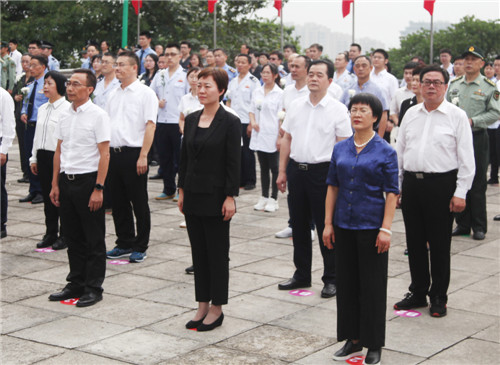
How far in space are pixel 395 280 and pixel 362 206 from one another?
7.50 feet

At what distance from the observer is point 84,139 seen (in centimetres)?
647

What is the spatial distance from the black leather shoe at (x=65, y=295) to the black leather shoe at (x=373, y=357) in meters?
2.68

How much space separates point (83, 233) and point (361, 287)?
2633 mm

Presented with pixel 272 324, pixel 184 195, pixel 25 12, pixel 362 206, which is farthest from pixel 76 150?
pixel 25 12

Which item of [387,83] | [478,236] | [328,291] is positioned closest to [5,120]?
[328,291]

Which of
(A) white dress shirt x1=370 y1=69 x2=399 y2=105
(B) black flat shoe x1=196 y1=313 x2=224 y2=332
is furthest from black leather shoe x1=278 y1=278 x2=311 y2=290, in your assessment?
(A) white dress shirt x1=370 y1=69 x2=399 y2=105

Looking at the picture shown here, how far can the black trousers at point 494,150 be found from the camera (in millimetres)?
12539

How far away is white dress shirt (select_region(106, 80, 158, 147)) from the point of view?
783cm

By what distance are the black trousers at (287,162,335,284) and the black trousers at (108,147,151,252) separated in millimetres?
1799

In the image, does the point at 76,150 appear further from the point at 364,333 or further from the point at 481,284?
the point at 481,284

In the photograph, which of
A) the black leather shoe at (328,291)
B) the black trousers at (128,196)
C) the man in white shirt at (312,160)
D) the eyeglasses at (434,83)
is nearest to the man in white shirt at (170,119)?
the black trousers at (128,196)

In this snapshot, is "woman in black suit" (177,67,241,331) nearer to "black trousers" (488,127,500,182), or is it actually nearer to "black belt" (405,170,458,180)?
"black belt" (405,170,458,180)

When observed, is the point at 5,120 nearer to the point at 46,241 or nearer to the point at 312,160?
the point at 46,241

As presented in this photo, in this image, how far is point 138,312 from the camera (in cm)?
607
